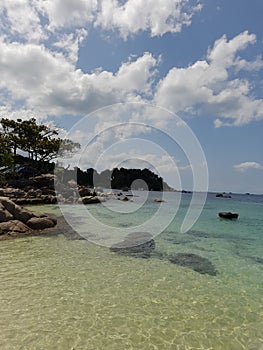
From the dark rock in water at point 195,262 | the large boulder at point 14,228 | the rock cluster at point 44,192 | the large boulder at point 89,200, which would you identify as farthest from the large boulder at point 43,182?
the dark rock in water at point 195,262

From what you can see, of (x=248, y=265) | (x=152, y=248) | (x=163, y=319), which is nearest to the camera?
(x=163, y=319)

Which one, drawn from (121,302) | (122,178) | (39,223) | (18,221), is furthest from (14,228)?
(122,178)

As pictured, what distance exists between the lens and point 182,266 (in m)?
11.8

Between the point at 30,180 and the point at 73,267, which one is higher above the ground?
the point at 30,180

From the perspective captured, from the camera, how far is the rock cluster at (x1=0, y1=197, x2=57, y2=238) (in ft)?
52.7

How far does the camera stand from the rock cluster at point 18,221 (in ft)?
52.7

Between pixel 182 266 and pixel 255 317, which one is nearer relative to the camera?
pixel 255 317

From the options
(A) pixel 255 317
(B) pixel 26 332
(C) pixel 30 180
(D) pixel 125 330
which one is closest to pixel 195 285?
(A) pixel 255 317

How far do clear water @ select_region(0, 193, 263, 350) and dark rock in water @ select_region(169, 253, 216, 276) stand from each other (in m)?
0.36

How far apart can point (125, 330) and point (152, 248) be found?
8665mm

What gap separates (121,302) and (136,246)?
736 cm

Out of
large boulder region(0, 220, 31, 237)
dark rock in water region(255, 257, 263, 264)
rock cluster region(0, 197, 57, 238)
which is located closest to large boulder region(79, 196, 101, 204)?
rock cluster region(0, 197, 57, 238)

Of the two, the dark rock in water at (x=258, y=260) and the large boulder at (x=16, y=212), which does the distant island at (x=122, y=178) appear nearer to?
the large boulder at (x=16, y=212)

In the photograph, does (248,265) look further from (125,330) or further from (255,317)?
(125,330)
